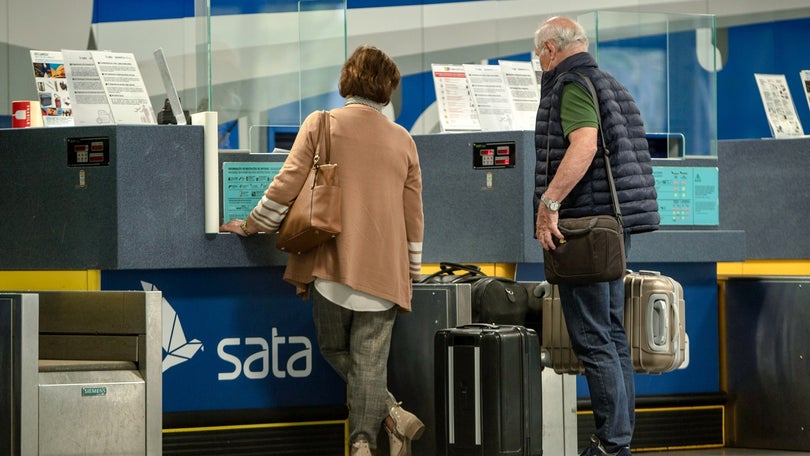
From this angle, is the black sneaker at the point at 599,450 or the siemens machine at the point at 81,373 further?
the black sneaker at the point at 599,450

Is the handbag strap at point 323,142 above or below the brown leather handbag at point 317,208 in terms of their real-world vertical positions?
above

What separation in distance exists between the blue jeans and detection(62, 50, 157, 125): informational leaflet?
5.78 feet

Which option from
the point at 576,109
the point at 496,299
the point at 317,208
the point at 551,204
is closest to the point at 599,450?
the point at 496,299

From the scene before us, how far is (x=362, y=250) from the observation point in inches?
178

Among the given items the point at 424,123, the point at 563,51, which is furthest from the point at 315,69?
the point at 424,123

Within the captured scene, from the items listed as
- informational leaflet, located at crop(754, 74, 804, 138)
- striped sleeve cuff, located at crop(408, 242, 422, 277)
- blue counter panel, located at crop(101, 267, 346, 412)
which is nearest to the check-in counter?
blue counter panel, located at crop(101, 267, 346, 412)

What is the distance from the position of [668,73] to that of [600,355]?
212cm

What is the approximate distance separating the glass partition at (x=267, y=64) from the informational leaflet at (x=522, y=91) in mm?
854

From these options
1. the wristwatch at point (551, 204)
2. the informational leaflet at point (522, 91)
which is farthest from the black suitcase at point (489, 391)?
the informational leaflet at point (522, 91)

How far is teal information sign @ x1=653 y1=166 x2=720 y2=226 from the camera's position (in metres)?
5.73

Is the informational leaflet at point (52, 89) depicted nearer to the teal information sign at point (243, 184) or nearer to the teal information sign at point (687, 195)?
the teal information sign at point (243, 184)

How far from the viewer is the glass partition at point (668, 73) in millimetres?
5977

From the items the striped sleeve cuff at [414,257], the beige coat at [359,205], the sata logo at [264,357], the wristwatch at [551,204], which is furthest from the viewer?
the sata logo at [264,357]

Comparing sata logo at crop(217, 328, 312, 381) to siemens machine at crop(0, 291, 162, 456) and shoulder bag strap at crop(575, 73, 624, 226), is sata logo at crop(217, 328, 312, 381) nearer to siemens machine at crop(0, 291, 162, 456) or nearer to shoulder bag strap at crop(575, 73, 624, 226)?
siemens machine at crop(0, 291, 162, 456)
